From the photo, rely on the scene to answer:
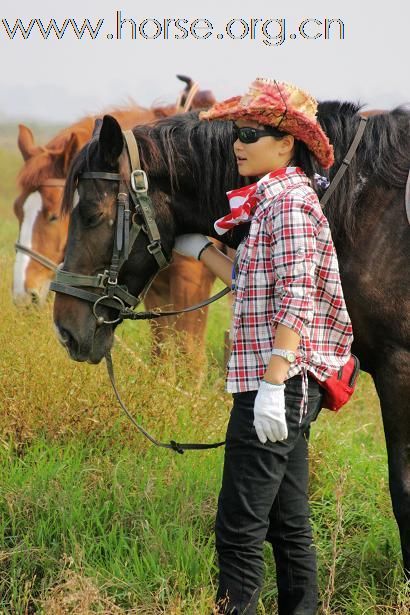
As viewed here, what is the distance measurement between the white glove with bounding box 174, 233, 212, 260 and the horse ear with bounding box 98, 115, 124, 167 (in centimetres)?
44

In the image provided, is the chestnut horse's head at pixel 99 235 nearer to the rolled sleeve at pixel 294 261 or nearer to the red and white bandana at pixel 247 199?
the red and white bandana at pixel 247 199

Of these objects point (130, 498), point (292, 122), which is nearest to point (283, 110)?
point (292, 122)

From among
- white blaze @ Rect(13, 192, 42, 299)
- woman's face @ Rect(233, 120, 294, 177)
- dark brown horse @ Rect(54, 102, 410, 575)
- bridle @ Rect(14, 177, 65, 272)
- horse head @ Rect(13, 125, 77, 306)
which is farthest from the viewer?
horse head @ Rect(13, 125, 77, 306)

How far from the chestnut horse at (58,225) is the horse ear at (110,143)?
8.81 feet

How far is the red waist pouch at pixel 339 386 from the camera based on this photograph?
9.30ft

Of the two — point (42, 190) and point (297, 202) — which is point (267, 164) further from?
point (42, 190)

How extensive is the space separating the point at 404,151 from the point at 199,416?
5.94 feet

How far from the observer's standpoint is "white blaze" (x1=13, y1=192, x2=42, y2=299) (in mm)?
6346

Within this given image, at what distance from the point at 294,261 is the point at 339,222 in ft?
2.34

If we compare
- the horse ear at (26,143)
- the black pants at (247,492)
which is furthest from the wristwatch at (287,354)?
the horse ear at (26,143)

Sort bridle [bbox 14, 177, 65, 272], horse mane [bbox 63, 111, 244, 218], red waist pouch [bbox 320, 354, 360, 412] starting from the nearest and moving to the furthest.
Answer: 1. red waist pouch [bbox 320, 354, 360, 412]
2. horse mane [bbox 63, 111, 244, 218]
3. bridle [bbox 14, 177, 65, 272]

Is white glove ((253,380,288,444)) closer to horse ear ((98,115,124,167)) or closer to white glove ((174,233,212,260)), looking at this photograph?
white glove ((174,233,212,260))

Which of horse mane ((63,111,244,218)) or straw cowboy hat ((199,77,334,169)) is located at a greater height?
straw cowboy hat ((199,77,334,169))

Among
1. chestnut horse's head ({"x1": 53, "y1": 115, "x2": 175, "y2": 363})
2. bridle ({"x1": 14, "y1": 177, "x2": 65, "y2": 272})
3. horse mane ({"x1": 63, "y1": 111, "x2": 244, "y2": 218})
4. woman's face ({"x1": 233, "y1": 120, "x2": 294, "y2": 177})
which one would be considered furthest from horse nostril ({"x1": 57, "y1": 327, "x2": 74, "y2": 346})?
bridle ({"x1": 14, "y1": 177, "x2": 65, "y2": 272})
